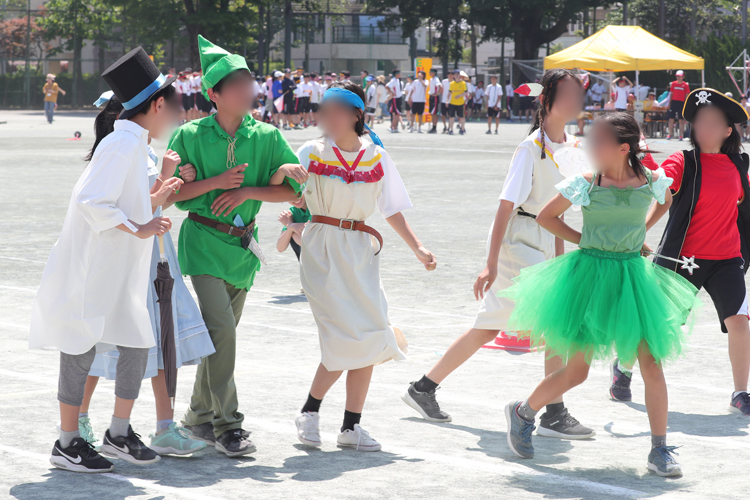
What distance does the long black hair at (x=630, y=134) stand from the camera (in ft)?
15.2

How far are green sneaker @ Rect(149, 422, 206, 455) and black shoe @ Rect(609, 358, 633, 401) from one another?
99.0 inches

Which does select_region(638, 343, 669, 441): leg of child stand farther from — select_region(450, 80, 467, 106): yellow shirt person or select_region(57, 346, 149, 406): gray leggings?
select_region(450, 80, 467, 106): yellow shirt person

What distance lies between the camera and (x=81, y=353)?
4316 millimetres

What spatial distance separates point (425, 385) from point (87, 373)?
6.16ft

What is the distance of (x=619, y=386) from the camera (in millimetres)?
5852

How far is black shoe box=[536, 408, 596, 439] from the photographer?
5105 millimetres

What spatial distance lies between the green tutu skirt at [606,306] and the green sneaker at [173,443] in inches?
65.3

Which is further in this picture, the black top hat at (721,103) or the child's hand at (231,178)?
the black top hat at (721,103)

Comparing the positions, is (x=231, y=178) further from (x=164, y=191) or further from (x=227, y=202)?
(x=164, y=191)

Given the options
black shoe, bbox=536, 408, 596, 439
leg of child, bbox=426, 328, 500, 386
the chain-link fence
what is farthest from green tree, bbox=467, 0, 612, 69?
black shoe, bbox=536, 408, 596, 439

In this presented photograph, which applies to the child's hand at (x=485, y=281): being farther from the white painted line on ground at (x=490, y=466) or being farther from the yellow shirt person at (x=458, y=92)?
the yellow shirt person at (x=458, y=92)

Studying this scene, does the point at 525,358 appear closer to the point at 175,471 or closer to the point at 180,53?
the point at 175,471

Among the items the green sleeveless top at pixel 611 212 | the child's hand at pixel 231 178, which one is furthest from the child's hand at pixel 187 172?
the green sleeveless top at pixel 611 212

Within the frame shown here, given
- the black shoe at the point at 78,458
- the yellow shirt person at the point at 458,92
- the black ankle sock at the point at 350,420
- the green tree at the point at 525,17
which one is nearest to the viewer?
the black shoe at the point at 78,458
